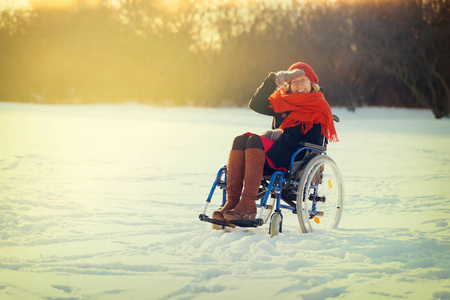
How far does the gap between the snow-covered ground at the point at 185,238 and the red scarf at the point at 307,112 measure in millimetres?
749

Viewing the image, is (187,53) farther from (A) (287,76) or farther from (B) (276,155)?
(B) (276,155)

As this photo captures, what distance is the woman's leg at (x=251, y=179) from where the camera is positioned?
3.58 meters

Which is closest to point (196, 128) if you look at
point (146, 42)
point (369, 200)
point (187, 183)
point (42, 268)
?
point (187, 183)

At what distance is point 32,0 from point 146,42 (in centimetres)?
510

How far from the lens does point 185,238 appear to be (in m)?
3.66

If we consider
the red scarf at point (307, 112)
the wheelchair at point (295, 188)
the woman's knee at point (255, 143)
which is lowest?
the wheelchair at point (295, 188)

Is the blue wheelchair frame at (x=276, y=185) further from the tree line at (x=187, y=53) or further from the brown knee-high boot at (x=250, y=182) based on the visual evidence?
the tree line at (x=187, y=53)

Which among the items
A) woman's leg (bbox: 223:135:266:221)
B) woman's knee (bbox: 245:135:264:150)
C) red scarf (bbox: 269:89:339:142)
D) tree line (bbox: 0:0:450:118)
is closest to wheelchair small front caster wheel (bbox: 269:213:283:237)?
woman's leg (bbox: 223:135:266:221)

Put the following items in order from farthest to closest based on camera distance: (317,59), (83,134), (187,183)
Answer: (317,59) < (83,134) < (187,183)

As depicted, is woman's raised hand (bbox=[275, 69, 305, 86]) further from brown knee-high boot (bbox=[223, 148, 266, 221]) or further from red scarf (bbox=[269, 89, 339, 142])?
brown knee-high boot (bbox=[223, 148, 266, 221])

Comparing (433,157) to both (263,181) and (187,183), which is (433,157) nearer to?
(187,183)

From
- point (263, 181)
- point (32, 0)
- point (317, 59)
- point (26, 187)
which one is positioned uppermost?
point (32, 0)

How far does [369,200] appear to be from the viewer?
5.51 metres

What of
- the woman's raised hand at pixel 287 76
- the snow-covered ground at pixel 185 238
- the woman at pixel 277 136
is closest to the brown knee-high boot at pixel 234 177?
the woman at pixel 277 136
